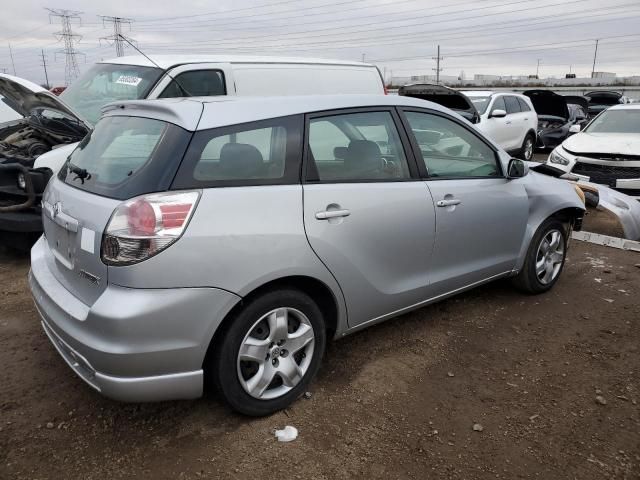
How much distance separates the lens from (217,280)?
7.80ft

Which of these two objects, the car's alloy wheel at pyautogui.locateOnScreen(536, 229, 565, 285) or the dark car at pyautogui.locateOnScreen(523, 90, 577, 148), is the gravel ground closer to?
the car's alloy wheel at pyautogui.locateOnScreen(536, 229, 565, 285)

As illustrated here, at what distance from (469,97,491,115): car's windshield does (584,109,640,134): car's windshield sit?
8.25 feet

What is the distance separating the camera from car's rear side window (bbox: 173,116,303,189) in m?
2.45

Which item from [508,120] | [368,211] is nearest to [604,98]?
[508,120]

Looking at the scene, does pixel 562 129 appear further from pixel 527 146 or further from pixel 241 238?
pixel 241 238

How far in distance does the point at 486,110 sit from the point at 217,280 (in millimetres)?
10098

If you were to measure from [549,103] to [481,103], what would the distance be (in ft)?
19.5

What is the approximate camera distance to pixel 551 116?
16.3 m

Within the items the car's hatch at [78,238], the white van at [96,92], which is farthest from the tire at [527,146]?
the car's hatch at [78,238]

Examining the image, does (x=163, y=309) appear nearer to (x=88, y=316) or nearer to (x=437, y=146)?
(x=88, y=316)

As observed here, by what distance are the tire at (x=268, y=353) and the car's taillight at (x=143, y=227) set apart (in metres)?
0.52

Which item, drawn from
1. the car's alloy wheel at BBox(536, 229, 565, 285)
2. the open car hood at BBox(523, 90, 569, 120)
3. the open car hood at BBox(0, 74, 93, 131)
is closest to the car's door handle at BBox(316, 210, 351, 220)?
the car's alloy wheel at BBox(536, 229, 565, 285)

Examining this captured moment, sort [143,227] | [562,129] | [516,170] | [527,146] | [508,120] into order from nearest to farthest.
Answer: [143,227]
[516,170]
[508,120]
[527,146]
[562,129]

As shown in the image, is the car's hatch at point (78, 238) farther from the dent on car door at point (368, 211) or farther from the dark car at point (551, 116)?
the dark car at point (551, 116)
